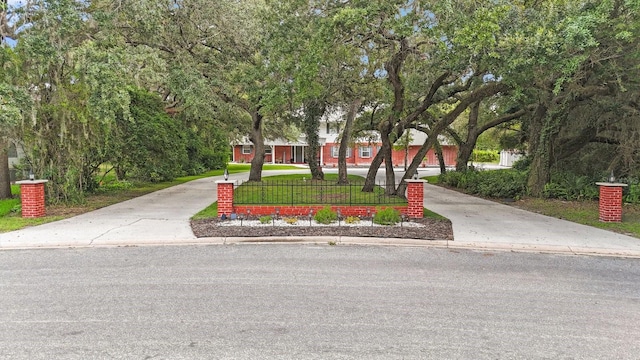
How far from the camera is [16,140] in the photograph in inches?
450

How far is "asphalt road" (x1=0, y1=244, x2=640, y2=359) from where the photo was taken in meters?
3.87

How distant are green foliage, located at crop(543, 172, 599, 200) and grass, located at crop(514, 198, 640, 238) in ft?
1.63

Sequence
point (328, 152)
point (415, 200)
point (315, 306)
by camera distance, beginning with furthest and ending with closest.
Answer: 1. point (328, 152)
2. point (415, 200)
3. point (315, 306)

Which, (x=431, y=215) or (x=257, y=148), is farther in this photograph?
(x=257, y=148)

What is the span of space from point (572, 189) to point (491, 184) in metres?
2.94

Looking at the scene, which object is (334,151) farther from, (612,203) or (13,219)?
(13,219)

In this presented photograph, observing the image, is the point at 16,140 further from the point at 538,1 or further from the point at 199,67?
the point at 538,1

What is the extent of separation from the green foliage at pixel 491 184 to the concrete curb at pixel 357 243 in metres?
8.20

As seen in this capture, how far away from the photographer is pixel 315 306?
492 centimetres

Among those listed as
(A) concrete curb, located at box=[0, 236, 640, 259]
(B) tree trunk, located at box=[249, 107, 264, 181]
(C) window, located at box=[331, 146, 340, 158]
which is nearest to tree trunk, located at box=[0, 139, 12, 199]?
(A) concrete curb, located at box=[0, 236, 640, 259]

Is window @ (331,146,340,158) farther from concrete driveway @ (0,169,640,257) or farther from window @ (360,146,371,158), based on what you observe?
concrete driveway @ (0,169,640,257)

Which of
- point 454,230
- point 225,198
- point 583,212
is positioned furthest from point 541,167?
point 225,198

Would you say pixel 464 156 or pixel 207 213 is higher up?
pixel 464 156

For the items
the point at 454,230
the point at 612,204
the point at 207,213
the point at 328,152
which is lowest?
the point at 454,230
